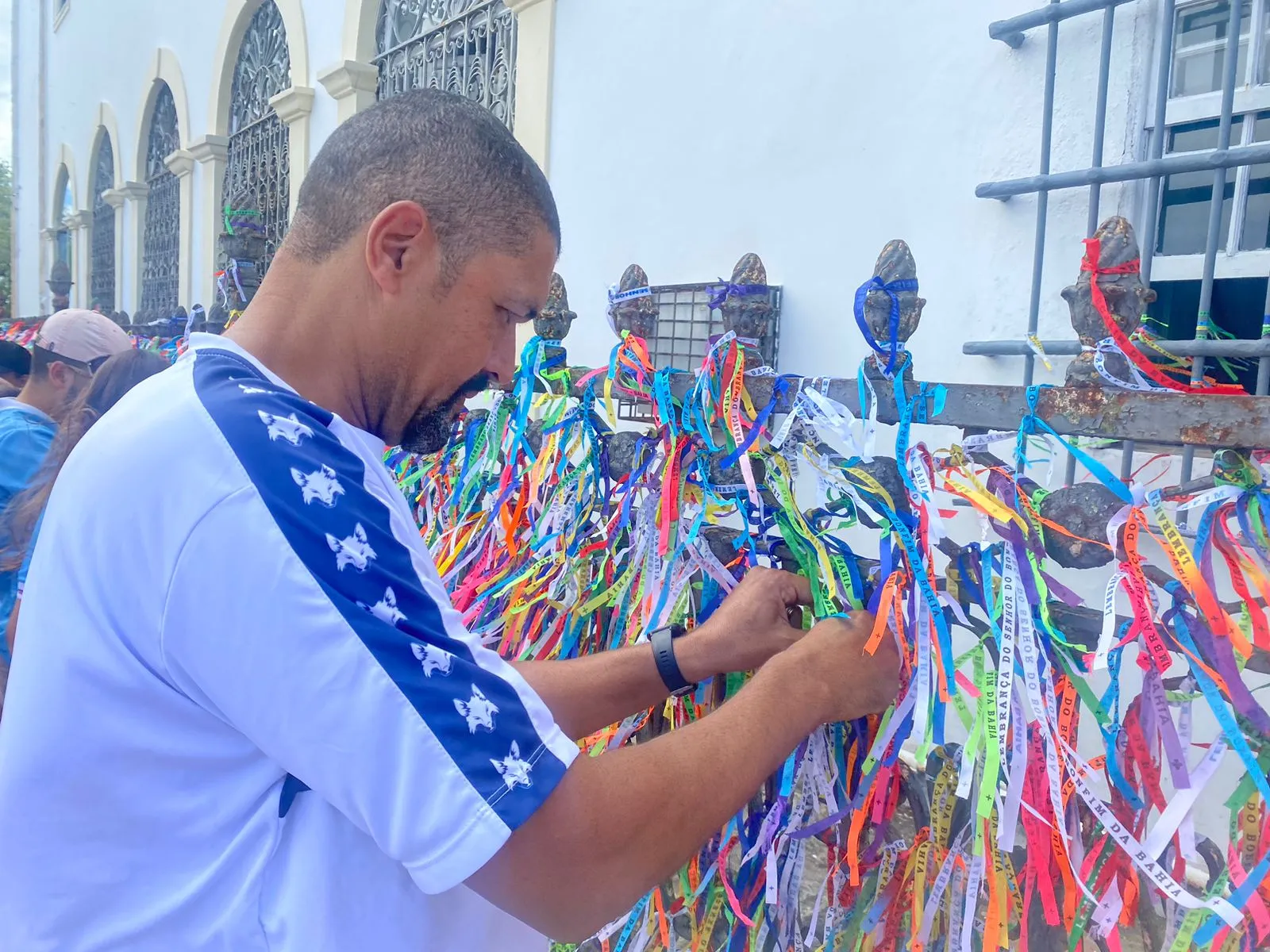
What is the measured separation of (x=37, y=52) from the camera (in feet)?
57.1

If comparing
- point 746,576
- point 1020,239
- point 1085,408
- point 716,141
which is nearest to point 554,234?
point 746,576

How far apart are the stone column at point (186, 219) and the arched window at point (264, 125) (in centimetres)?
115

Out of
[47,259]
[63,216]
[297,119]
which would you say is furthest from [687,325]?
[47,259]

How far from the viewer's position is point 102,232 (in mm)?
14812

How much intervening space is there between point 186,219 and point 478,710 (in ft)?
36.4

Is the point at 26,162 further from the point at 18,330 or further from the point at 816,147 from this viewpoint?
the point at 816,147

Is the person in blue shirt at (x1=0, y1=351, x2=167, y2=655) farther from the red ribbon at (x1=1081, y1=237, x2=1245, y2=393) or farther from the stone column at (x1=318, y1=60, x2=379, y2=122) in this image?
the stone column at (x1=318, y1=60, x2=379, y2=122)

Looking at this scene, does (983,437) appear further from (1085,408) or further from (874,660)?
(874,660)

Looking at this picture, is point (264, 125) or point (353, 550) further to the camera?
point (264, 125)

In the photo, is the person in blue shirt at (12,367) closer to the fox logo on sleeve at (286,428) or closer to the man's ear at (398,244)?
the man's ear at (398,244)

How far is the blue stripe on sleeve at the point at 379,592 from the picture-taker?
842 millimetres

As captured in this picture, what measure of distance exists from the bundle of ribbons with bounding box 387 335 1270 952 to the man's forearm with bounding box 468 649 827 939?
25 centimetres

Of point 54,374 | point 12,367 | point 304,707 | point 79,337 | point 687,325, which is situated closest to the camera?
point 304,707

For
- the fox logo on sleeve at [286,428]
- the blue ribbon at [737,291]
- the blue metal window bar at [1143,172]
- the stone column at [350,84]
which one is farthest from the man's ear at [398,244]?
the stone column at [350,84]
